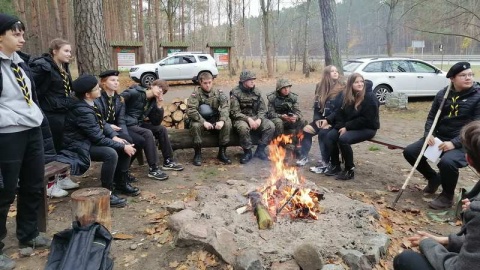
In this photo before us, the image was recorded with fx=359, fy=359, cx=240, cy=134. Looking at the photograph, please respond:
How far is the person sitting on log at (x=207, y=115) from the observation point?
5.92 meters

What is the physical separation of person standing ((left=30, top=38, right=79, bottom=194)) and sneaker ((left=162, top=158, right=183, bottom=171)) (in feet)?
5.08

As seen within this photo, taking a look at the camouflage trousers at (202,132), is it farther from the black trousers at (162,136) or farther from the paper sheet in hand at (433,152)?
the paper sheet in hand at (433,152)

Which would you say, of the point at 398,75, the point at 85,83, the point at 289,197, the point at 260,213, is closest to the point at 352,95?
the point at 289,197

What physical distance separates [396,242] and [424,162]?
5.87 feet

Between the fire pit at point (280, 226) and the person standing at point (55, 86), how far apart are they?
77.5 inches

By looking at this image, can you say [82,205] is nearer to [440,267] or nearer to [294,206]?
[294,206]

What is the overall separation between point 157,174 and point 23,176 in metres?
2.18

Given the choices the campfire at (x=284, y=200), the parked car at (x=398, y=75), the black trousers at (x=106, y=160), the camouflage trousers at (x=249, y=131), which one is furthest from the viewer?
the parked car at (x=398, y=75)

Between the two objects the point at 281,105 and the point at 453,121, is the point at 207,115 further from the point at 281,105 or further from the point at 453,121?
the point at 453,121

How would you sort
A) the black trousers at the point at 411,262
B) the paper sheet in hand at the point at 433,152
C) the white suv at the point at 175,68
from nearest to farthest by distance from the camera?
the black trousers at the point at 411,262
the paper sheet in hand at the point at 433,152
the white suv at the point at 175,68

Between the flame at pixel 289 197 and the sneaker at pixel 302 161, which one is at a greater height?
the flame at pixel 289 197

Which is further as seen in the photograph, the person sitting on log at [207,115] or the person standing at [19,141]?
the person sitting on log at [207,115]

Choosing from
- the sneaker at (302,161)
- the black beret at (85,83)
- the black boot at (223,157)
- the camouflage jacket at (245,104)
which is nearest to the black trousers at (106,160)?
the black beret at (85,83)

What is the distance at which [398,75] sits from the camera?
1216cm
